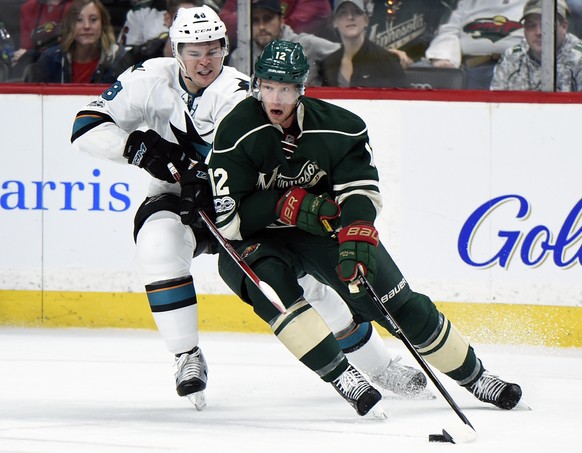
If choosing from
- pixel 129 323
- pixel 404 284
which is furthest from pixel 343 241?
pixel 129 323

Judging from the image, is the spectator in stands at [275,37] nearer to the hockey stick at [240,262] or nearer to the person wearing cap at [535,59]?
the person wearing cap at [535,59]

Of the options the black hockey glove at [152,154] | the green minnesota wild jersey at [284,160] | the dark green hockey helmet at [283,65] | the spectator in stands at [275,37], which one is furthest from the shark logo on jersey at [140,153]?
the spectator in stands at [275,37]

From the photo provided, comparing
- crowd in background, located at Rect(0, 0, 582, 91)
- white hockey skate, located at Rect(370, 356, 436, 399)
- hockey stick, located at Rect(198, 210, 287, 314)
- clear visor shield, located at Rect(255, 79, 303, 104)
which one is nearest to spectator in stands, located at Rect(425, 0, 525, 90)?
crowd in background, located at Rect(0, 0, 582, 91)

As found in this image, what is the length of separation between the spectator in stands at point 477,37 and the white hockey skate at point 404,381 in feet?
5.07

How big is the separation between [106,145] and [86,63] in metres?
1.65

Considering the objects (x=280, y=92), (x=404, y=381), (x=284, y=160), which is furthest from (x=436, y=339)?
(x=280, y=92)

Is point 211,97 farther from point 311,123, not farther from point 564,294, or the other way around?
point 564,294

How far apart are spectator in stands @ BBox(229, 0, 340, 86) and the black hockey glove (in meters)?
1.45

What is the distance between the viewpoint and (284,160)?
3688 millimetres

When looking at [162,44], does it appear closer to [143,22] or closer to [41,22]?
[143,22]

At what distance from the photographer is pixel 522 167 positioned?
5.07 m

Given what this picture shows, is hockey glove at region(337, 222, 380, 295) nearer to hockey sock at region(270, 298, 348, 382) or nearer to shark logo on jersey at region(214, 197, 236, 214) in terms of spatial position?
hockey sock at region(270, 298, 348, 382)

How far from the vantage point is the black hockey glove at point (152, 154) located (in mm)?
4031

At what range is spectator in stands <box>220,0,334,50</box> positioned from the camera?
538 centimetres
